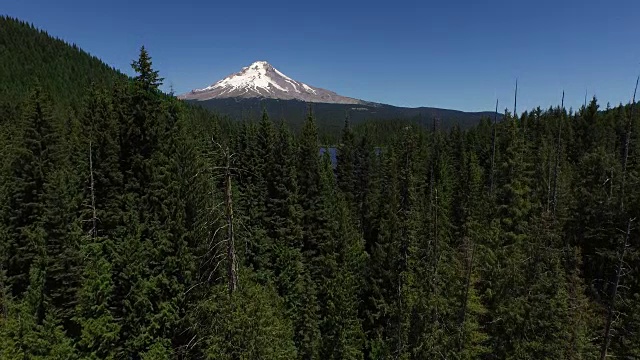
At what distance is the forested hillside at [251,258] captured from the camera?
714 inches

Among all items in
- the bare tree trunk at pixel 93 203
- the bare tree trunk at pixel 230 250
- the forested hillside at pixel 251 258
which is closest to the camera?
the bare tree trunk at pixel 230 250

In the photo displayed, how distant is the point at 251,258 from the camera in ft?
111

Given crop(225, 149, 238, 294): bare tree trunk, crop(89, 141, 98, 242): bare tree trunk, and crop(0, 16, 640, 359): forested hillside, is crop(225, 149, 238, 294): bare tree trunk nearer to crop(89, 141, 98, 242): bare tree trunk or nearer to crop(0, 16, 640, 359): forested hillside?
crop(0, 16, 640, 359): forested hillside

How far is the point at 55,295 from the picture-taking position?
21469mm

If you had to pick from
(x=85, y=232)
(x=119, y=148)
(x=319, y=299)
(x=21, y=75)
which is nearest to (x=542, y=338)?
(x=319, y=299)

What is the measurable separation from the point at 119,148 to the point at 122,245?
462 cm

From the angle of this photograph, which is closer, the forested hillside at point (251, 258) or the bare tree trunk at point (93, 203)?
the forested hillside at point (251, 258)

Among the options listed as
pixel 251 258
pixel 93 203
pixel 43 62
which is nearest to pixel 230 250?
pixel 93 203

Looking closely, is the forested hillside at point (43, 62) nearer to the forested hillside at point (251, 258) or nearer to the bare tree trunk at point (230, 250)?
the forested hillside at point (251, 258)

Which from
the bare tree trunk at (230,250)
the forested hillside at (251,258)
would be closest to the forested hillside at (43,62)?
the forested hillside at (251,258)

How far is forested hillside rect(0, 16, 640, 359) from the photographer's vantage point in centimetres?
1812

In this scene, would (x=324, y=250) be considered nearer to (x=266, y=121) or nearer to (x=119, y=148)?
(x=266, y=121)

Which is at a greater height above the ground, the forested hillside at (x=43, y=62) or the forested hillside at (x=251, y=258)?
the forested hillside at (x=43, y=62)

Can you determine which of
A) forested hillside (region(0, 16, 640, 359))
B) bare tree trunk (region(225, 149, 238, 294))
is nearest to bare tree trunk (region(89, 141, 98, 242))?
forested hillside (region(0, 16, 640, 359))
